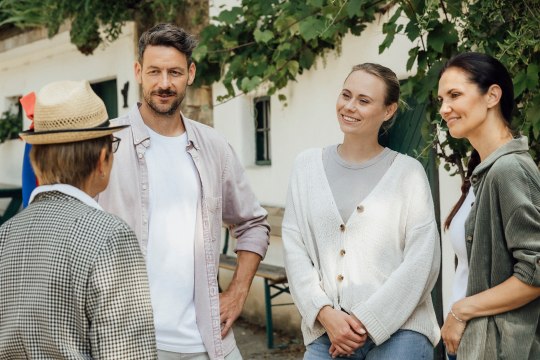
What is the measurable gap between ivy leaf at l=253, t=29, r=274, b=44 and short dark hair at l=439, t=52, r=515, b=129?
3.48 m

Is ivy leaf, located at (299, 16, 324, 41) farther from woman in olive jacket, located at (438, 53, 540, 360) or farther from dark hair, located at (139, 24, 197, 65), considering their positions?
woman in olive jacket, located at (438, 53, 540, 360)

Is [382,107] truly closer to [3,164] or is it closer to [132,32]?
[132,32]

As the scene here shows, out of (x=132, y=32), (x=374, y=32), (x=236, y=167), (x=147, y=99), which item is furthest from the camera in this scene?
(x=132, y=32)

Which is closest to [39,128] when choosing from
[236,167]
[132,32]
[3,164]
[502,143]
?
[236,167]

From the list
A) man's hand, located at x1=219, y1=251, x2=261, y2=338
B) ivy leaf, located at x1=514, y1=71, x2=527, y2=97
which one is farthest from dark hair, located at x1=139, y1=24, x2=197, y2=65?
ivy leaf, located at x1=514, y1=71, x2=527, y2=97

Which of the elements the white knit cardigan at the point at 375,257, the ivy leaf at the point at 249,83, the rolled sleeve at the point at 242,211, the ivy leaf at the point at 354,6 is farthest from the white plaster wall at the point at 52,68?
the white knit cardigan at the point at 375,257

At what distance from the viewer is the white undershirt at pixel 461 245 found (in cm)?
287

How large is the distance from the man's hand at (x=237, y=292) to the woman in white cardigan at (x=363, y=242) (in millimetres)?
147

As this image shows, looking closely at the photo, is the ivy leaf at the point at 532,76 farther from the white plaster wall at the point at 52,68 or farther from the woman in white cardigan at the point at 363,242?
the white plaster wall at the point at 52,68

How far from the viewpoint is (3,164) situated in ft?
44.4

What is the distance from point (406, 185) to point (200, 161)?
770 millimetres

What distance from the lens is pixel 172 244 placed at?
305cm

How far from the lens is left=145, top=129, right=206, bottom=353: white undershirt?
9.84ft

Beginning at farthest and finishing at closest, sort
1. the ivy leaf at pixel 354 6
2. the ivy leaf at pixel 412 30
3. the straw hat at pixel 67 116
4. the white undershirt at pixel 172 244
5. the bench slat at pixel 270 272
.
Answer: the bench slat at pixel 270 272, the ivy leaf at pixel 354 6, the ivy leaf at pixel 412 30, the white undershirt at pixel 172 244, the straw hat at pixel 67 116
